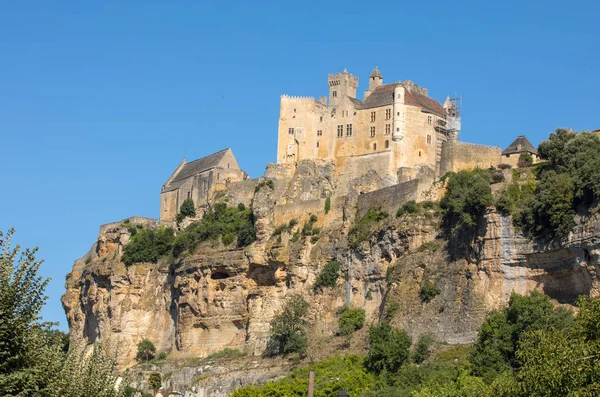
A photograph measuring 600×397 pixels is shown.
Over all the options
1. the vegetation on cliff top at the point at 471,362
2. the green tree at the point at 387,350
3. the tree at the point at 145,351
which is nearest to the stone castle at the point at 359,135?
the tree at the point at 145,351

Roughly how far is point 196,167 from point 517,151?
30.5 m

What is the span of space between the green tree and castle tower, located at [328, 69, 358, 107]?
29.2 meters

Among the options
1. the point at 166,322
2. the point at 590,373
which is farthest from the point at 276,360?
the point at 590,373

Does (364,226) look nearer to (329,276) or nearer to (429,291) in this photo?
(329,276)

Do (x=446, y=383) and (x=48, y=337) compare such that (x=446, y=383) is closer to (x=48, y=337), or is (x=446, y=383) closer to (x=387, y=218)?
(x=387, y=218)

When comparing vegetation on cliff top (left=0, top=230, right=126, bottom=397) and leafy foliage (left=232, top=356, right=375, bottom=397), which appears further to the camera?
leafy foliage (left=232, top=356, right=375, bottom=397)

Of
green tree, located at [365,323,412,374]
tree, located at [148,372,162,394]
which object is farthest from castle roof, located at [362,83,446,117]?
green tree, located at [365,323,412,374]

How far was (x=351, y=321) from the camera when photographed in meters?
66.4

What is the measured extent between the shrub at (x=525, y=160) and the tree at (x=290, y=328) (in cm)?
1549

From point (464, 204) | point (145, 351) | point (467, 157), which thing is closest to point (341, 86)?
point (467, 157)

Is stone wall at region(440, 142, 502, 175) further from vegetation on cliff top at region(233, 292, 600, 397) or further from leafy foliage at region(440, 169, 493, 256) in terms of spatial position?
vegetation on cliff top at region(233, 292, 600, 397)

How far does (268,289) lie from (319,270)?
15.9 ft

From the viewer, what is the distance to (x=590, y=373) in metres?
34.2

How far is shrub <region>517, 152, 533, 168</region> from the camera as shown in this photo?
70419 millimetres
